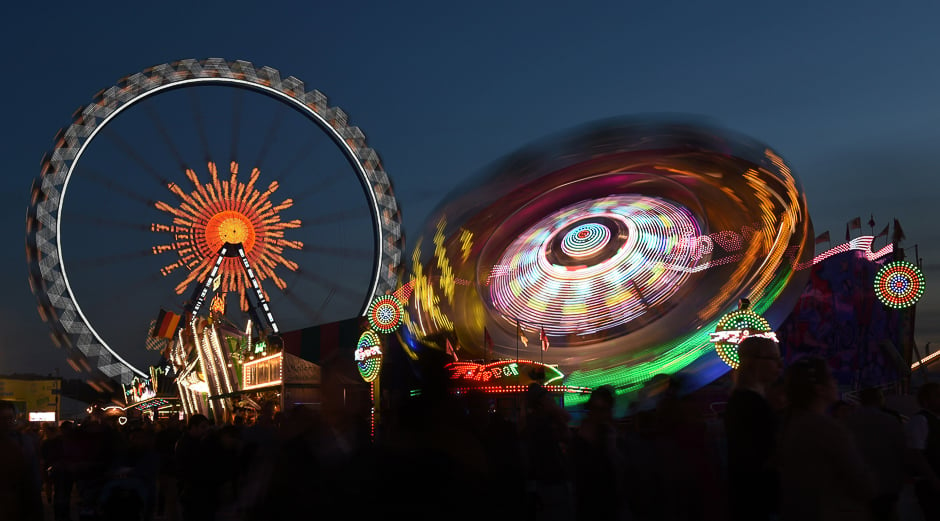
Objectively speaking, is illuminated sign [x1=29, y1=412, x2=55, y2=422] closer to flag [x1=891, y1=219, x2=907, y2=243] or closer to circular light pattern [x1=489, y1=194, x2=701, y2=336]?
circular light pattern [x1=489, y1=194, x2=701, y2=336]

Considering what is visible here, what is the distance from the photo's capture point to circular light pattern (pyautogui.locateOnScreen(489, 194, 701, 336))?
980 inches

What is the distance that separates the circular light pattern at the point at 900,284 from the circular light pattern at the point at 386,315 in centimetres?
1263

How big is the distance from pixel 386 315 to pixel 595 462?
21.4m

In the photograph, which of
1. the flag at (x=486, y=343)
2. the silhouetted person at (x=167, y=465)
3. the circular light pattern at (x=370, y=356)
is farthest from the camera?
the flag at (x=486, y=343)

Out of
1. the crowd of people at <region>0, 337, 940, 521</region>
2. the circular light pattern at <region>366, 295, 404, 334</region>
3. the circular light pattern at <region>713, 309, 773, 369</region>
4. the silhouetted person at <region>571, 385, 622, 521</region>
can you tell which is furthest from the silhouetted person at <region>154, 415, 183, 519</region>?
the circular light pattern at <region>366, 295, 404, 334</region>

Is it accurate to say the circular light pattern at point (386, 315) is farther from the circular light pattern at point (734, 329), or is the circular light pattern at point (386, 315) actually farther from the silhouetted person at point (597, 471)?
the silhouetted person at point (597, 471)

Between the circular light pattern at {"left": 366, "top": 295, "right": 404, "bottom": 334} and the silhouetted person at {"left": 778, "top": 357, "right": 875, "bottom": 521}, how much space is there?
23.2 meters

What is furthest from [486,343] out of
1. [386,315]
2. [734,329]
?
[734,329]

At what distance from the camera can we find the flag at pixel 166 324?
50750 mm

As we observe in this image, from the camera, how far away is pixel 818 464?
3.76 m

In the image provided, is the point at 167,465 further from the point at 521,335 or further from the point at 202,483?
the point at 521,335

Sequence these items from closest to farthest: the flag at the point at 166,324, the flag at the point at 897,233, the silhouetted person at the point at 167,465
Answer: the silhouetted person at the point at 167,465 < the flag at the point at 897,233 < the flag at the point at 166,324

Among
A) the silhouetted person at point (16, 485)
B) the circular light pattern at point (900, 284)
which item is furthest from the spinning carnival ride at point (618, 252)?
the silhouetted person at point (16, 485)

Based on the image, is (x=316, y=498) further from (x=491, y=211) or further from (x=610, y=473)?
(x=491, y=211)
